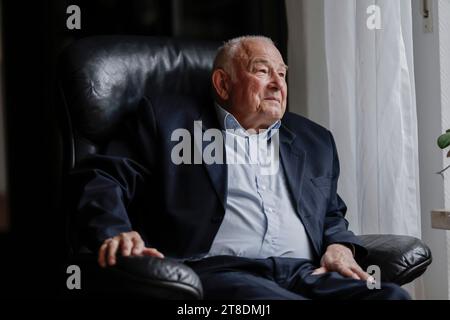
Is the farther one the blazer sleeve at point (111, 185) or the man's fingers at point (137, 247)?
the blazer sleeve at point (111, 185)

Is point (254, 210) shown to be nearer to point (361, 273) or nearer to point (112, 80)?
point (361, 273)

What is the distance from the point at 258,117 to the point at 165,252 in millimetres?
399

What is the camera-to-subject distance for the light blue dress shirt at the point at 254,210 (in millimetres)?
1542

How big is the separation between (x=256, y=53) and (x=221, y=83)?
12 centimetres

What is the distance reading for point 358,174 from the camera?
193 cm

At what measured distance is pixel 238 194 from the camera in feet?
5.19

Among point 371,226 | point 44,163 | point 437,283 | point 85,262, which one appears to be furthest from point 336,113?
point 44,163

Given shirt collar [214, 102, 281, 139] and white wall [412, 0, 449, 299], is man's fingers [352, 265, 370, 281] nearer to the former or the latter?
shirt collar [214, 102, 281, 139]

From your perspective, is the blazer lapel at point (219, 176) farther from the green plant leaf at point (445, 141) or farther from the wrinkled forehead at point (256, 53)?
the green plant leaf at point (445, 141)

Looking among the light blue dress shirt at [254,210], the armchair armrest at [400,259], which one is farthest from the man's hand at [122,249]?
the armchair armrest at [400,259]

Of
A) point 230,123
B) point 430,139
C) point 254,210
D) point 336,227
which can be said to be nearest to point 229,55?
point 230,123

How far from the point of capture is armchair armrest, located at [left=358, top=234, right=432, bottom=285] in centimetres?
147

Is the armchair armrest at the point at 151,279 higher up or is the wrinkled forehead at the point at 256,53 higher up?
the wrinkled forehead at the point at 256,53

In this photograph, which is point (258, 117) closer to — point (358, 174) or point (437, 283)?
point (358, 174)
